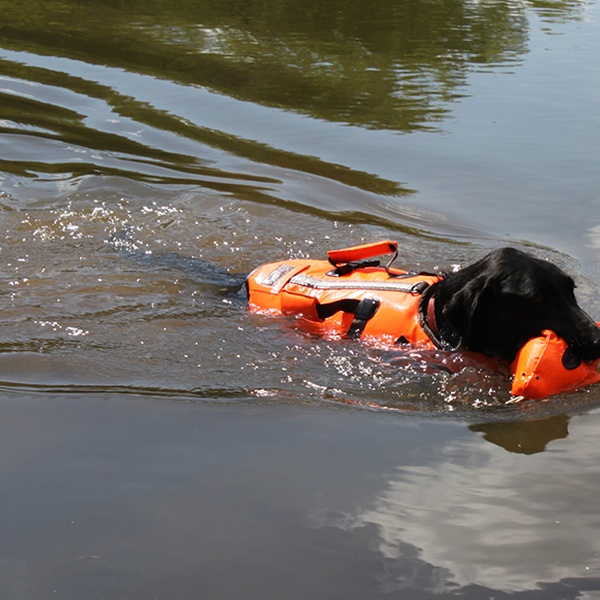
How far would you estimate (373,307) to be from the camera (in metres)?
6.02

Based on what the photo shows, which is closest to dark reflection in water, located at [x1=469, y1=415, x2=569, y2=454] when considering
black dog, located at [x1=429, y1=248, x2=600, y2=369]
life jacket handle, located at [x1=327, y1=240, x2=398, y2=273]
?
black dog, located at [x1=429, y1=248, x2=600, y2=369]

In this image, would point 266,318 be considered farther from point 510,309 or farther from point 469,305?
point 510,309

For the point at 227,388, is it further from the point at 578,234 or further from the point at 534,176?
the point at 534,176

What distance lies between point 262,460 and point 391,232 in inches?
165

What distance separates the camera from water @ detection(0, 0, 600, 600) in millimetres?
3803

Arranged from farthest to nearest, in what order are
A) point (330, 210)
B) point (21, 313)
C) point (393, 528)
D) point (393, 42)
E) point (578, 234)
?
point (393, 42) → point (330, 210) → point (578, 234) → point (21, 313) → point (393, 528)

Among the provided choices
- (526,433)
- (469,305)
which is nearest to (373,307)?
(469,305)

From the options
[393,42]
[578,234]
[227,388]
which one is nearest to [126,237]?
[227,388]

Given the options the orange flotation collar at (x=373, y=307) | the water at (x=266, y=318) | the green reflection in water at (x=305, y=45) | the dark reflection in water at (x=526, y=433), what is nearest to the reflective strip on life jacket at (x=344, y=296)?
the orange flotation collar at (x=373, y=307)

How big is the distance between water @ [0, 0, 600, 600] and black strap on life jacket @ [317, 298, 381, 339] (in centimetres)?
15

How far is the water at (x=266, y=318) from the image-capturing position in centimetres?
380

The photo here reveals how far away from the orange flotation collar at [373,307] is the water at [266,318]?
12cm

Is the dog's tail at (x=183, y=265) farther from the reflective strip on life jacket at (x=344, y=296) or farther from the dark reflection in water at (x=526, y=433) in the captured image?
the dark reflection in water at (x=526, y=433)

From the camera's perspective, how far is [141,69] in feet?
41.5
